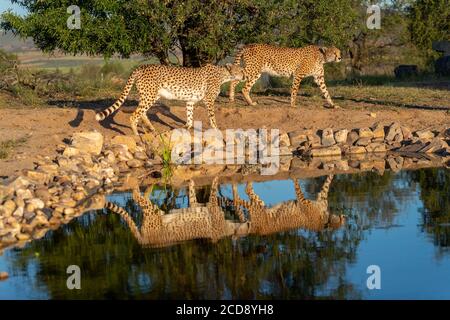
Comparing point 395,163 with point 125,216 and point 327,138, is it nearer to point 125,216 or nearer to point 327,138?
point 327,138

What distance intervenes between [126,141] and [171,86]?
4.27ft

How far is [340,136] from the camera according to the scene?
16938mm

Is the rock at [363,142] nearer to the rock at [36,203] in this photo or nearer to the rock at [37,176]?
the rock at [37,176]

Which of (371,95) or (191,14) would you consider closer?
(191,14)

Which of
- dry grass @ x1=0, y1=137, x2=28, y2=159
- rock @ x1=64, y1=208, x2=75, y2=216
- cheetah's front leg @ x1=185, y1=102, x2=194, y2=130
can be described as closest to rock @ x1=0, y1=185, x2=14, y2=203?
rock @ x1=64, y1=208, x2=75, y2=216

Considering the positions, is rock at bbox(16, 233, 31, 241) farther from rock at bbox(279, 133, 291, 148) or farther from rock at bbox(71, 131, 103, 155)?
rock at bbox(279, 133, 291, 148)

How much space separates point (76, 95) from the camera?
21.2m

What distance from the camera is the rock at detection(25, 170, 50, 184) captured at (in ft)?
41.6

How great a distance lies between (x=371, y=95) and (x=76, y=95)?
6.74 meters

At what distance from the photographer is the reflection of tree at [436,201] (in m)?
10.6

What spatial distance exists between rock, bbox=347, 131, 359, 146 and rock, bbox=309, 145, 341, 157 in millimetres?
464
